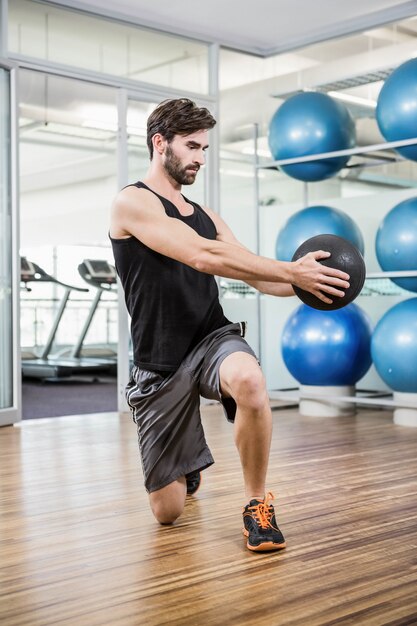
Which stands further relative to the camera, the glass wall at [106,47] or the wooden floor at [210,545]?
the glass wall at [106,47]

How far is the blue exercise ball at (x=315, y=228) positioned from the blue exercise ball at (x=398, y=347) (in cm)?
45

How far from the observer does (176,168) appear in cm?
235

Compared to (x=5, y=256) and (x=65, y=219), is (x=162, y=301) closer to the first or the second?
(x=5, y=256)

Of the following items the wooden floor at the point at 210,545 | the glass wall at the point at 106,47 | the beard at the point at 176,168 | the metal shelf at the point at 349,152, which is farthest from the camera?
the glass wall at the point at 106,47

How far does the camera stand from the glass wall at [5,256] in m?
4.45

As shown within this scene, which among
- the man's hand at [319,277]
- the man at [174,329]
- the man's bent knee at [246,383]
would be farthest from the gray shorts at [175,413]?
the man's hand at [319,277]

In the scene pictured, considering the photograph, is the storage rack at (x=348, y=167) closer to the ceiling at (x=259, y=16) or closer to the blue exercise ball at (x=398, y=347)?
the blue exercise ball at (x=398, y=347)

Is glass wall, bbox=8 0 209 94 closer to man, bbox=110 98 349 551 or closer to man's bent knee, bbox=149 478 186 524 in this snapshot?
man, bbox=110 98 349 551

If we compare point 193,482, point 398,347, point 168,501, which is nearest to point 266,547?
point 168,501

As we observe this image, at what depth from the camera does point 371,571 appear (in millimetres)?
1937

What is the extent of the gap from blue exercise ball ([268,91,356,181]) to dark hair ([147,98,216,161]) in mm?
2462

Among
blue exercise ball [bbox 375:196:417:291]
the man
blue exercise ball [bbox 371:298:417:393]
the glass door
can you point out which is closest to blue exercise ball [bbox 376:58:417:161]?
blue exercise ball [bbox 375:196:417:291]

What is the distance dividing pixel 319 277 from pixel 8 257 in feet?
9.35

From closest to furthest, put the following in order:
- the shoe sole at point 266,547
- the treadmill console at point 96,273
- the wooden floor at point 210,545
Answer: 1. the wooden floor at point 210,545
2. the shoe sole at point 266,547
3. the treadmill console at point 96,273
